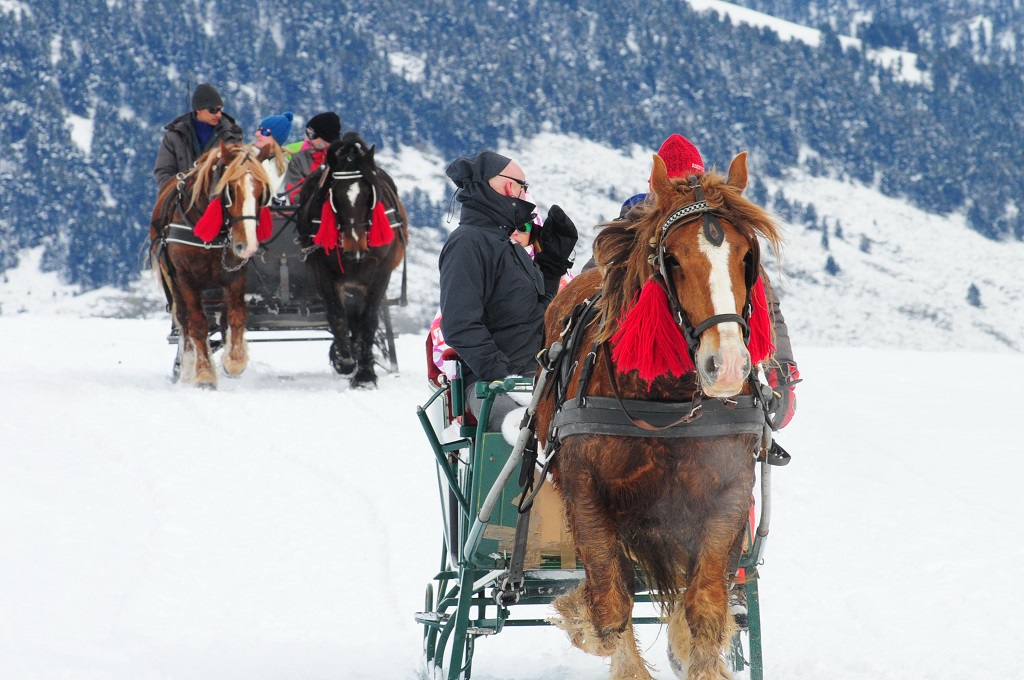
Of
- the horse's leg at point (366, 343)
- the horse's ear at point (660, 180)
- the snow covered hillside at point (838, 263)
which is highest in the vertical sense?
the horse's ear at point (660, 180)

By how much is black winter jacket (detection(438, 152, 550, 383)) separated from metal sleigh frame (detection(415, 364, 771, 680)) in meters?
0.27

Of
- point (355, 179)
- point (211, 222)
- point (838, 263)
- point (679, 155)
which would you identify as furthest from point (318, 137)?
point (838, 263)

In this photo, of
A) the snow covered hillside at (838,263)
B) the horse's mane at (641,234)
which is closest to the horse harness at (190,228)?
the horse's mane at (641,234)

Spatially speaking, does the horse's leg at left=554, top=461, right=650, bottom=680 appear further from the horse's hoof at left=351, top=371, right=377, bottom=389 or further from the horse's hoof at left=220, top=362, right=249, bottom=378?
the horse's hoof at left=220, top=362, right=249, bottom=378

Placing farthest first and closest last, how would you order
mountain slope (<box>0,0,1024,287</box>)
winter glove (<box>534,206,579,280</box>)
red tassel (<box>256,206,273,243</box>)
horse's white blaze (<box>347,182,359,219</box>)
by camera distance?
mountain slope (<box>0,0,1024,287</box>)
horse's white blaze (<box>347,182,359,219</box>)
red tassel (<box>256,206,273,243</box>)
winter glove (<box>534,206,579,280</box>)

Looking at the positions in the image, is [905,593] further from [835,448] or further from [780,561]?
[835,448]

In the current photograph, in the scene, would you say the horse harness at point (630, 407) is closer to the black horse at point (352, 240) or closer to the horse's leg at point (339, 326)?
the black horse at point (352, 240)

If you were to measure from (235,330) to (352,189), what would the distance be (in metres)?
1.77

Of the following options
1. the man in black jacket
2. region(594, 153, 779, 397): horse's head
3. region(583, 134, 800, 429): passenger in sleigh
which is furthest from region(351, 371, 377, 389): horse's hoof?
region(594, 153, 779, 397): horse's head

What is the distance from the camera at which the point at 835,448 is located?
9.06 metres

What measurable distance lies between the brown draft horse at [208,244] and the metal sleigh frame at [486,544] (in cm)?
671

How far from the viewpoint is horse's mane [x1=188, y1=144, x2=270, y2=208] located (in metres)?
10.6

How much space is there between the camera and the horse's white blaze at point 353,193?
1105cm

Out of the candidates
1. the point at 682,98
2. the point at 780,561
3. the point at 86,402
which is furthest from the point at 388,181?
the point at 682,98
